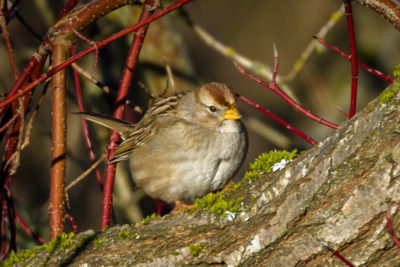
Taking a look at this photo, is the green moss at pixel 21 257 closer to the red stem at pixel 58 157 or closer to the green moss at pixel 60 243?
the green moss at pixel 60 243

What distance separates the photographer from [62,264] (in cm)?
232

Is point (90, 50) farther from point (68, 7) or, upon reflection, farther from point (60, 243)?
point (60, 243)

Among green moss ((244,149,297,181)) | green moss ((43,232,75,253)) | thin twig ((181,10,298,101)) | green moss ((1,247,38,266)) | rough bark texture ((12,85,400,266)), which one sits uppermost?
thin twig ((181,10,298,101))

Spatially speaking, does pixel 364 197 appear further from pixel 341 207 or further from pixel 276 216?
pixel 276 216

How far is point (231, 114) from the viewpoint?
3.38 metres

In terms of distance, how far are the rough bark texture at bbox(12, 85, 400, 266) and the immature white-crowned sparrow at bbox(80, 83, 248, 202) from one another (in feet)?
2.99

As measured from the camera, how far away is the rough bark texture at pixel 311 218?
6.00 ft

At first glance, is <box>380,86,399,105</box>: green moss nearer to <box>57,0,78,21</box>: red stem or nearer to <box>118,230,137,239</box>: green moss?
<box>118,230,137,239</box>: green moss

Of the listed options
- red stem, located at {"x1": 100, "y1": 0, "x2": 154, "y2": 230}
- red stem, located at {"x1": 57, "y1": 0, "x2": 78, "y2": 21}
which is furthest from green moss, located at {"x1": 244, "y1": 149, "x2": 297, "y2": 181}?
red stem, located at {"x1": 57, "y1": 0, "x2": 78, "y2": 21}

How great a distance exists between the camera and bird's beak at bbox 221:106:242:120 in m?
3.35

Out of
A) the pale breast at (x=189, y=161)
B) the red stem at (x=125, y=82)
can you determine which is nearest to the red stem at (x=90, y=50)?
the red stem at (x=125, y=82)

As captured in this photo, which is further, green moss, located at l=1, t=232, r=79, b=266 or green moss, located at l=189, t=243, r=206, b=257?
green moss, located at l=1, t=232, r=79, b=266

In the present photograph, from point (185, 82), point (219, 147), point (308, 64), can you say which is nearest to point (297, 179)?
point (219, 147)

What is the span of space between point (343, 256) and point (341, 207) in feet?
0.54
